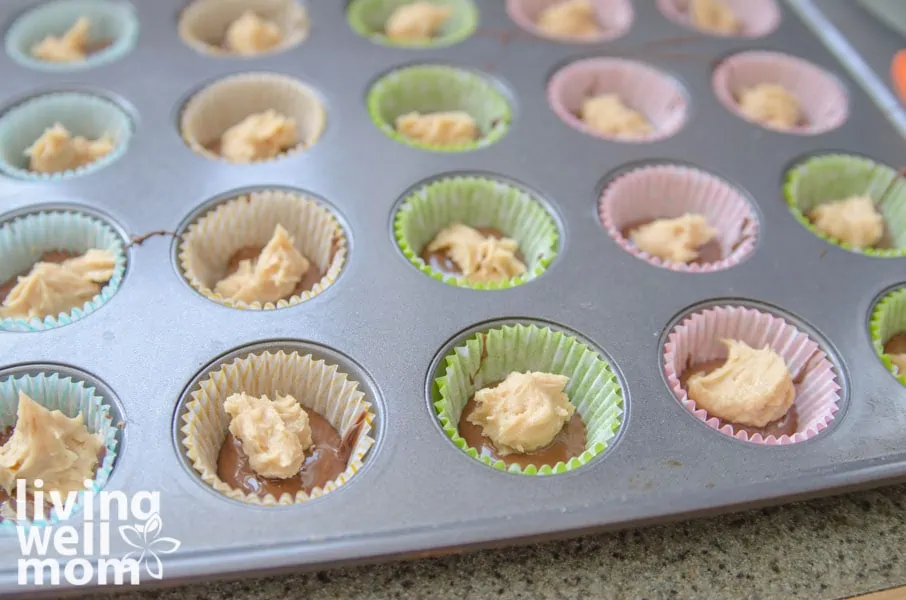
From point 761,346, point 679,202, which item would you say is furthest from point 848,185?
point 761,346

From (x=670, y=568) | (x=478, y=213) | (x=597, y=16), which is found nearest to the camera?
(x=670, y=568)

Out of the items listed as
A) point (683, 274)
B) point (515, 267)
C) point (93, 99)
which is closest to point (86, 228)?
point (93, 99)

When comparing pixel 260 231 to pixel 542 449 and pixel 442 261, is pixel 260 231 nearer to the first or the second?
pixel 442 261

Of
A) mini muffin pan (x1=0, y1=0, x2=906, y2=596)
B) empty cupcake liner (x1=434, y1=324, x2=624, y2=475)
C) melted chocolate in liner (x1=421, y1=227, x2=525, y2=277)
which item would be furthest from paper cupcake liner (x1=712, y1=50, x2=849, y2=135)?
empty cupcake liner (x1=434, y1=324, x2=624, y2=475)

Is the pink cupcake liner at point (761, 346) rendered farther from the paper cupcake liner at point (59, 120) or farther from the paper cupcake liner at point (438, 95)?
the paper cupcake liner at point (59, 120)

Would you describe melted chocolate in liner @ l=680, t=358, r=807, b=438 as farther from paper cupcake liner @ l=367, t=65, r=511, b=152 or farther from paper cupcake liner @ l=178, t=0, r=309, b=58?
paper cupcake liner @ l=178, t=0, r=309, b=58

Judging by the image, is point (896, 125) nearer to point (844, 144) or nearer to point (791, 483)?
point (844, 144)
